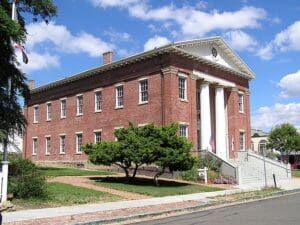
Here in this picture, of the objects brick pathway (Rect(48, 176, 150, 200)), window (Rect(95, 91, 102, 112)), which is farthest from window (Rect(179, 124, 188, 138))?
brick pathway (Rect(48, 176, 150, 200))

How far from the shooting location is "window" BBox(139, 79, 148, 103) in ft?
118

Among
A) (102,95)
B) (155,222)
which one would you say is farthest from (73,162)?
(155,222)

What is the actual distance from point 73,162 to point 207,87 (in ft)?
45.2

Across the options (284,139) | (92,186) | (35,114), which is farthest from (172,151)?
(284,139)

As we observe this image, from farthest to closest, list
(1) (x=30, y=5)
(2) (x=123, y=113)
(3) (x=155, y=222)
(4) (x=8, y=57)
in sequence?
(2) (x=123, y=113) → (1) (x=30, y=5) → (4) (x=8, y=57) → (3) (x=155, y=222)

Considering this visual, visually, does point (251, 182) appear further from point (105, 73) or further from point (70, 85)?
point (70, 85)

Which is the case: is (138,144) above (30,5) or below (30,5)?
below

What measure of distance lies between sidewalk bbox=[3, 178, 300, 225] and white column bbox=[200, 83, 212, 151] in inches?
679

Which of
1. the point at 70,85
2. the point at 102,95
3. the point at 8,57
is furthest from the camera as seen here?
the point at 70,85

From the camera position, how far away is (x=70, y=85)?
44.8m

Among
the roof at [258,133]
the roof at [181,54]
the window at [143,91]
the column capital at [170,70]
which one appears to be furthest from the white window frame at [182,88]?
the roof at [258,133]

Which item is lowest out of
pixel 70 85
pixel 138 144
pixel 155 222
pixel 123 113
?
pixel 155 222

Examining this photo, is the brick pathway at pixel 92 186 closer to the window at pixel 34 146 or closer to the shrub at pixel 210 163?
the shrub at pixel 210 163

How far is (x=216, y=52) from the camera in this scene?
3988cm
